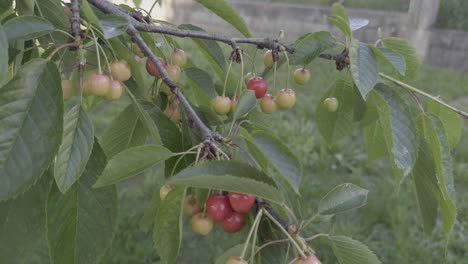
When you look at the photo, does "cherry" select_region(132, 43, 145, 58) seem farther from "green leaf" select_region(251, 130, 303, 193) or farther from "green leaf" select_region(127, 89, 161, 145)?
"green leaf" select_region(251, 130, 303, 193)

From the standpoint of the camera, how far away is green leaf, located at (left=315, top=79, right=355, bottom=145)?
1.11 metres

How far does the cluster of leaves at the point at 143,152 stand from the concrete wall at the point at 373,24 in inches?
176

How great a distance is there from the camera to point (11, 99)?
638 mm

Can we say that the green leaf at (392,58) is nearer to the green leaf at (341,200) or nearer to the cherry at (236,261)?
the green leaf at (341,200)

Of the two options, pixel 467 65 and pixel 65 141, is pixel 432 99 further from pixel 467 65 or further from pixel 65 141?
pixel 467 65

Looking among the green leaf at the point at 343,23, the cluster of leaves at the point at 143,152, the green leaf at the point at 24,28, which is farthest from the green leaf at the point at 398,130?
the green leaf at the point at 24,28

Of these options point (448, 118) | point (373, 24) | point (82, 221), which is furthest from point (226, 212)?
point (373, 24)

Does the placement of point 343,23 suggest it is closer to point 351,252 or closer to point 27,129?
point 351,252

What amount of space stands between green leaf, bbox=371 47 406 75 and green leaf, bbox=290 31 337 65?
78 mm

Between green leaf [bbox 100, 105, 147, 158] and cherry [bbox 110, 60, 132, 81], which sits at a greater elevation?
cherry [bbox 110, 60, 132, 81]

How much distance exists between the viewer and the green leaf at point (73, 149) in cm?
63

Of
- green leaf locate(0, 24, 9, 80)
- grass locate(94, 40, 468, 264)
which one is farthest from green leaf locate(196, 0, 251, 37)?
grass locate(94, 40, 468, 264)

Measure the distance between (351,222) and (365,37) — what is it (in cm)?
339

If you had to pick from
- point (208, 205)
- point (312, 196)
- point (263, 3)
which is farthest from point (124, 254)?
point (263, 3)
